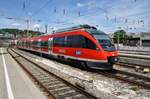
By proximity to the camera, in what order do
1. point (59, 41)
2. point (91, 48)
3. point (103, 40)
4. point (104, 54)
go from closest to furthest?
point (104, 54) < point (91, 48) < point (103, 40) < point (59, 41)

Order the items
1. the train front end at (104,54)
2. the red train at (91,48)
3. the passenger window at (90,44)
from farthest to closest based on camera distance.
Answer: the passenger window at (90,44)
the red train at (91,48)
the train front end at (104,54)

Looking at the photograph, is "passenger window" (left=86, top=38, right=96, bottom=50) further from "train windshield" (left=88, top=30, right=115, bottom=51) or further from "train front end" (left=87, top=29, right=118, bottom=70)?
"train windshield" (left=88, top=30, right=115, bottom=51)

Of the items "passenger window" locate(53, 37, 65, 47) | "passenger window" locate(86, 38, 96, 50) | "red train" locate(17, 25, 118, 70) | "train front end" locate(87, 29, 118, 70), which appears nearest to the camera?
"train front end" locate(87, 29, 118, 70)

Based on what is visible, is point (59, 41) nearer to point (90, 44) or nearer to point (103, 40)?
point (90, 44)

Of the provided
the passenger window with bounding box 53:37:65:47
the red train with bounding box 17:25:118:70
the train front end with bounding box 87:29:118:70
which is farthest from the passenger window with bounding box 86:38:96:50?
the passenger window with bounding box 53:37:65:47

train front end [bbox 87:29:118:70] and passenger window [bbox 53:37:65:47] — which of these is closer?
train front end [bbox 87:29:118:70]

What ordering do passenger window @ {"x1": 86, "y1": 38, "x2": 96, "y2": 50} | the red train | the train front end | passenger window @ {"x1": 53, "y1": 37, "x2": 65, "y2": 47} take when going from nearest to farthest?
the train front end
the red train
passenger window @ {"x1": 86, "y1": 38, "x2": 96, "y2": 50}
passenger window @ {"x1": 53, "y1": 37, "x2": 65, "y2": 47}

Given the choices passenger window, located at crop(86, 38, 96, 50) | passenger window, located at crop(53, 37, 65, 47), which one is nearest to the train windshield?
passenger window, located at crop(86, 38, 96, 50)

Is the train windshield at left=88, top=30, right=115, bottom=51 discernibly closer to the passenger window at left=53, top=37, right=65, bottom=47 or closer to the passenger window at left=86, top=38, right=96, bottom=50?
the passenger window at left=86, top=38, right=96, bottom=50

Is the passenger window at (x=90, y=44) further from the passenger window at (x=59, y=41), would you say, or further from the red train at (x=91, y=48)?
the passenger window at (x=59, y=41)

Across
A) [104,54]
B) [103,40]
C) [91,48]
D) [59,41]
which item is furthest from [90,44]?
[59,41]

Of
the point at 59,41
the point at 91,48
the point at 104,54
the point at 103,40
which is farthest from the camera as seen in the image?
the point at 59,41

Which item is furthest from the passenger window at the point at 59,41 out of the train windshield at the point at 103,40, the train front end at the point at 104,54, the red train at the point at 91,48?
the train front end at the point at 104,54

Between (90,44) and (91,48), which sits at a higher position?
(90,44)
